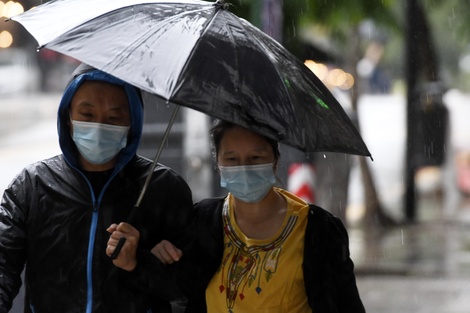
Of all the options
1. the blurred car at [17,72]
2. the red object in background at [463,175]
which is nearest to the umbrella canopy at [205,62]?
the blurred car at [17,72]

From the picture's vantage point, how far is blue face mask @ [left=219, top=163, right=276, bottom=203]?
3.54 meters

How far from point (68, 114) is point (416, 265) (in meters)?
8.45

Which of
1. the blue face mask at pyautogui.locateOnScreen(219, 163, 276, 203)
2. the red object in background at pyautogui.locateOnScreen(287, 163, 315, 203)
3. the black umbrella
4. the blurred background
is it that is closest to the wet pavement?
the blurred background

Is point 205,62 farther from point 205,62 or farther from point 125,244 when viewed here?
point 125,244

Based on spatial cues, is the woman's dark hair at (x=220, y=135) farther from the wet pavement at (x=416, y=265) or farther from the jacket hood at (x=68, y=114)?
the wet pavement at (x=416, y=265)

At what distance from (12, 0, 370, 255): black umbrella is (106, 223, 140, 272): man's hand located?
13 centimetres

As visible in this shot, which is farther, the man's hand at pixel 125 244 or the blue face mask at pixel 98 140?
the blue face mask at pixel 98 140

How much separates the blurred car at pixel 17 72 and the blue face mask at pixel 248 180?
10.0m

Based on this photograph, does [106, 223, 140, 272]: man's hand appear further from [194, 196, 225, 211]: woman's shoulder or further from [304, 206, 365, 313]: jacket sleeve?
[304, 206, 365, 313]: jacket sleeve

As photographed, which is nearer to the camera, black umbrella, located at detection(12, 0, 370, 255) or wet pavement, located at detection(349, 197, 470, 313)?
black umbrella, located at detection(12, 0, 370, 255)

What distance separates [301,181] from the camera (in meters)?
9.95

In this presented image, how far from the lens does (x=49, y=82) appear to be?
1361 centimetres

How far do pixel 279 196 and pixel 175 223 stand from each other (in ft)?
1.22

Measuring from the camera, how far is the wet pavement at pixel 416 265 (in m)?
9.85
